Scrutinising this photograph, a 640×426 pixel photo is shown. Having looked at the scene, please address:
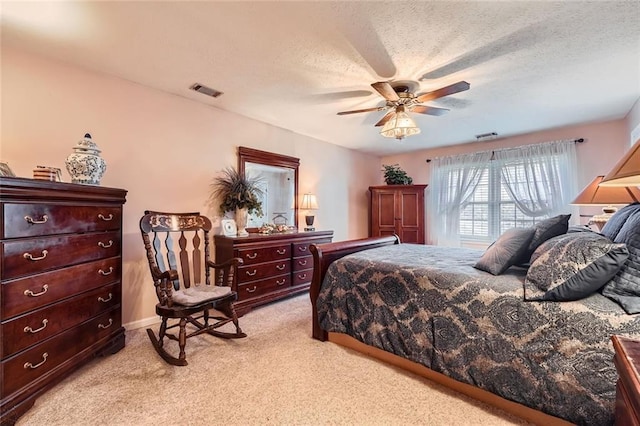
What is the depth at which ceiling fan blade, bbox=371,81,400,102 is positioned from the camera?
2.26 m

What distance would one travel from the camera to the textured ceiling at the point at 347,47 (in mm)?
1765

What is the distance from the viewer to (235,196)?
11.1 ft

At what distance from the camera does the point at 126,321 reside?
271 cm

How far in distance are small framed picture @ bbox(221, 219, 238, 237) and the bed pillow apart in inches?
126

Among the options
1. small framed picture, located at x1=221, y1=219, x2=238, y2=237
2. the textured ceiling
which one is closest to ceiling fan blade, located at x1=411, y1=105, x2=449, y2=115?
the textured ceiling

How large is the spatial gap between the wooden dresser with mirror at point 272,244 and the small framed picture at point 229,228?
0.11 meters

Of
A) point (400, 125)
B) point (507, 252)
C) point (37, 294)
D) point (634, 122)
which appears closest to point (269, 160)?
point (400, 125)

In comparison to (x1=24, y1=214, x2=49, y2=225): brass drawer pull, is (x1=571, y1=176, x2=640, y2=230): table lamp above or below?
above

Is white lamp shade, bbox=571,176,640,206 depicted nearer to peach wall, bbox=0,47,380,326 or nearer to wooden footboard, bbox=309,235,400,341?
wooden footboard, bbox=309,235,400,341

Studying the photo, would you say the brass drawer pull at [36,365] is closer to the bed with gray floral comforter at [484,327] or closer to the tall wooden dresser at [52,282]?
the tall wooden dresser at [52,282]

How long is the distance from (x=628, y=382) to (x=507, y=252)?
132 cm

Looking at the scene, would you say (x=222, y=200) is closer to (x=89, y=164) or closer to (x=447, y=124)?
(x=89, y=164)

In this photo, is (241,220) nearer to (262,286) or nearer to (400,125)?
(262,286)

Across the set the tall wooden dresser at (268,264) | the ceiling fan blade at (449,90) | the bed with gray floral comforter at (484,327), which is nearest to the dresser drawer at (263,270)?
the tall wooden dresser at (268,264)
